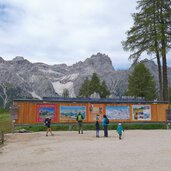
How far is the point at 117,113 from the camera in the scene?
2977 cm

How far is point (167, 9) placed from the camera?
31.5 meters

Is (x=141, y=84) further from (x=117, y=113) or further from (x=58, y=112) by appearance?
(x=58, y=112)

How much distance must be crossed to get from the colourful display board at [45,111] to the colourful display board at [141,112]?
24.5ft

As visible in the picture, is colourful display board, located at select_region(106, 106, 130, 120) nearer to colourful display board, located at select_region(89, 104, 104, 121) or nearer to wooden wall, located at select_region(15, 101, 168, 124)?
wooden wall, located at select_region(15, 101, 168, 124)

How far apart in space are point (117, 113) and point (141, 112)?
7.65 ft

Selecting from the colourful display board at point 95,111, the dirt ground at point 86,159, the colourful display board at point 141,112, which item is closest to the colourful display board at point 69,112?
the colourful display board at point 95,111

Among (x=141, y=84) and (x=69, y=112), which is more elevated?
(x=141, y=84)

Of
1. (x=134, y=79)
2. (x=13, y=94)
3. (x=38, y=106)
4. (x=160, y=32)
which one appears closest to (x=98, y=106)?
(x=38, y=106)

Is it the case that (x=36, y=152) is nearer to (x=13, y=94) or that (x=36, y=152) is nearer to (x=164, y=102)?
(x=164, y=102)

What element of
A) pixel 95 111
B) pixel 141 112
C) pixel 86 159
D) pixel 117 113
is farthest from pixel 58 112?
pixel 86 159

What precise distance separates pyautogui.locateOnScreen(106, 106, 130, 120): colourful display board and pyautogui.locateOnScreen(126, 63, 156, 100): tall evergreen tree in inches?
1281

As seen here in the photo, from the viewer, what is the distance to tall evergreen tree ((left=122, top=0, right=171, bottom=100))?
30797 millimetres

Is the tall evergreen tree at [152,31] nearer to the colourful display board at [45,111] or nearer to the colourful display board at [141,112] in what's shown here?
the colourful display board at [141,112]

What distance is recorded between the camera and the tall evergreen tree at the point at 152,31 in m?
30.8
